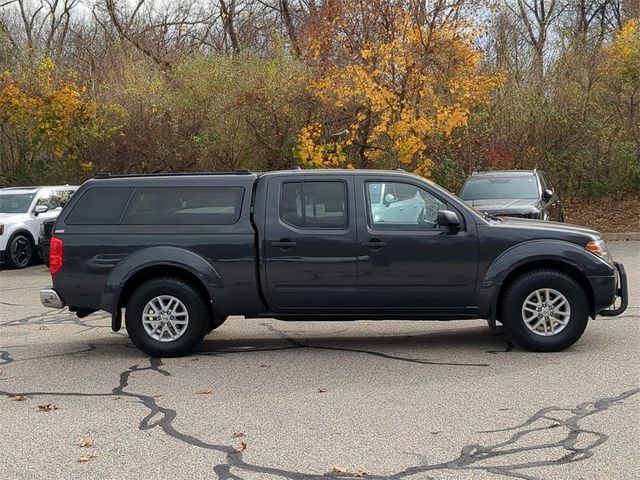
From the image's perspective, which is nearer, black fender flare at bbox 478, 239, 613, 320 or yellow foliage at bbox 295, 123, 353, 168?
black fender flare at bbox 478, 239, 613, 320

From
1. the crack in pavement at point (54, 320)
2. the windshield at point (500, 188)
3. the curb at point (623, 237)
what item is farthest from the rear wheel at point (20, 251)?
the curb at point (623, 237)

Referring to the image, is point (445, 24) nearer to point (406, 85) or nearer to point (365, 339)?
point (406, 85)

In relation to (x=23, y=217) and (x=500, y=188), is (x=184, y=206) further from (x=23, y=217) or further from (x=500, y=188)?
(x=23, y=217)

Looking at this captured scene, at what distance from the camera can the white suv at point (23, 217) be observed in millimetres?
17391

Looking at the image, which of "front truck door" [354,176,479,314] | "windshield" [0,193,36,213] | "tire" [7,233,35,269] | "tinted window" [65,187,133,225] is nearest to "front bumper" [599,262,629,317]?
"front truck door" [354,176,479,314]

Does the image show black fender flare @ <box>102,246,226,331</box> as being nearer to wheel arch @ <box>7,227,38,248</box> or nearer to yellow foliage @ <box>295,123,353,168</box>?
wheel arch @ <box>7,227,38,248</box>

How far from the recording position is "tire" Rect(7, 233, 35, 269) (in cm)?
1739

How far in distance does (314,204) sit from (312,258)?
0.56m

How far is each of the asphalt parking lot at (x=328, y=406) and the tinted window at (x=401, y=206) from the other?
1.28m

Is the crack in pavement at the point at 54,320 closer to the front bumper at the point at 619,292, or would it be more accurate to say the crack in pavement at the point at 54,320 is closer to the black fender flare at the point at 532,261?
the black fender flare at the point at 532,261

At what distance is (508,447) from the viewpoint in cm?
509

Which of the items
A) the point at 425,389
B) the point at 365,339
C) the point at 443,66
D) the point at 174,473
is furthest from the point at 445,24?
the point at 174,473

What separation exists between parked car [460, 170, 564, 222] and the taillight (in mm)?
8271

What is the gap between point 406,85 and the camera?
1941cm
